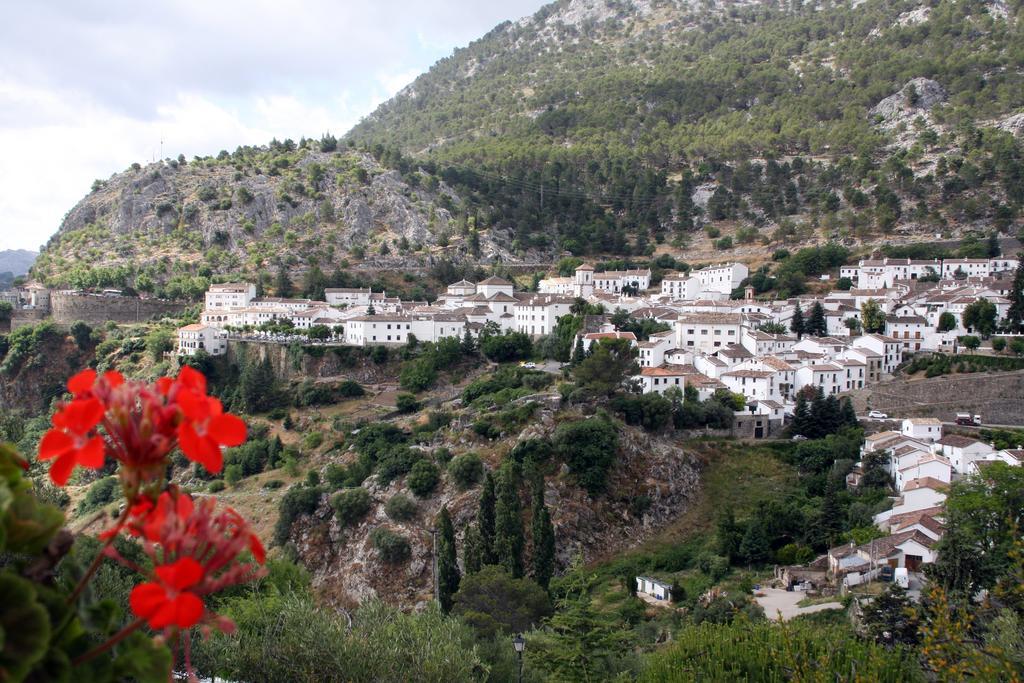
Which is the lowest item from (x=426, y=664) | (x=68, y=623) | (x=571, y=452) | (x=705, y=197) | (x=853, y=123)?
(x=571, y=452)

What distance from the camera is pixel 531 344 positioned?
123ft

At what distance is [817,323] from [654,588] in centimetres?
2245

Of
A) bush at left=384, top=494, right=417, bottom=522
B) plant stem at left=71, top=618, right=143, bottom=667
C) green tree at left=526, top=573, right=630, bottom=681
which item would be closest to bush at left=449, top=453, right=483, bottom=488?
bush at left=384, top=494, right=417, bottom=522

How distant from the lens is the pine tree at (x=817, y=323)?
38.8 meters

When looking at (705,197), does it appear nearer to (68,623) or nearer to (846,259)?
(846,259)

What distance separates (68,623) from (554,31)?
5753 inches

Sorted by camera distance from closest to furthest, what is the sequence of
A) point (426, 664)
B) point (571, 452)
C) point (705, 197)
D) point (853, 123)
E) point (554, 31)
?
point (426, 664)
point (571, 452)
point (705, 197)
point (853, 123)
point (554, 31)

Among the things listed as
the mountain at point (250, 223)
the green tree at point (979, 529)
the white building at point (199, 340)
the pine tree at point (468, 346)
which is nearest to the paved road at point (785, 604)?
the green tree at point (979, 529)

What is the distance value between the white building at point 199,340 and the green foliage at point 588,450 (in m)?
22.0

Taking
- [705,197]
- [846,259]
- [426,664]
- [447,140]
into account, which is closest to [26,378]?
[426,664]

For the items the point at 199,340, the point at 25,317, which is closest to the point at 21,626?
the point at 199,340

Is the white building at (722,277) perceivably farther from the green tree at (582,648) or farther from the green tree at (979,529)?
the green tree at (582,648)

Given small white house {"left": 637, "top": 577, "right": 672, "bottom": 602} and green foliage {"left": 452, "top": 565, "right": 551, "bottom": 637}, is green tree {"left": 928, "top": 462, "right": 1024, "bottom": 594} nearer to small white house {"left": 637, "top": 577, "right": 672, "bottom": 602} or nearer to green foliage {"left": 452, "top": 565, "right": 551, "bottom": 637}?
small white house {"left": 637, "top": 577, "right": 672, "bottom": 602}

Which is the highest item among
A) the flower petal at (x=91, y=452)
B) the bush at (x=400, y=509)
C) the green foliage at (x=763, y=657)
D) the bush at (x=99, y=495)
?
the flower petal at (x=91, y=452)
